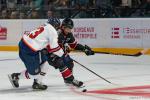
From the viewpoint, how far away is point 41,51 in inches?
295

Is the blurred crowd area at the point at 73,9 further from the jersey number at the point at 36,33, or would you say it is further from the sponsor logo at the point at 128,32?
the jersey number at the point at 36,33

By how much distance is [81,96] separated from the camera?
7.11m

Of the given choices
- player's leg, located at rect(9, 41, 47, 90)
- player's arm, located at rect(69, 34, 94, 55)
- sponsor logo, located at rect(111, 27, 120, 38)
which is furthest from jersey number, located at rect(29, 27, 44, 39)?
sponsor logo, located at rect(111, 27, 120, 38)

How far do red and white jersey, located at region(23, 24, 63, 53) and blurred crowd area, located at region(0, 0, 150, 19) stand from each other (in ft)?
19.8

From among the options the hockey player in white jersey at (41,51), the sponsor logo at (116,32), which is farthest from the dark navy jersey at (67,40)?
the sponsor logo at (116,32)

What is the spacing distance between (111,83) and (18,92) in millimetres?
1478

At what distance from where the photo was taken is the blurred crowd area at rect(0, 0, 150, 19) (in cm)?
1340

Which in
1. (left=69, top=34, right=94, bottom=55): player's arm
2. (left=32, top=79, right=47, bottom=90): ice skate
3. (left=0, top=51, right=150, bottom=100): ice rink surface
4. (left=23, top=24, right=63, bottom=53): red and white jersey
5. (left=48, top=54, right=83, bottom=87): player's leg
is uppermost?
(left=23, top=24, right=63, bottom=53): red and white jersey

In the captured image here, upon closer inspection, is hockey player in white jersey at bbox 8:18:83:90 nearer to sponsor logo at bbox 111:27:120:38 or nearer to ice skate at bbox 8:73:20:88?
ice skate at bbox 8:73:20:88

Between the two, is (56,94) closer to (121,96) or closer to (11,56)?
(121,96)

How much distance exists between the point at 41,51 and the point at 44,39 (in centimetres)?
23

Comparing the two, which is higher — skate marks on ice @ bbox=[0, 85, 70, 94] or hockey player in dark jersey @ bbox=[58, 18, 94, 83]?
hockey player in dark jersey @ bbox=[58, 18, 94, 83]

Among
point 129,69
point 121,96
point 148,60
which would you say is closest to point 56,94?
point 121,96

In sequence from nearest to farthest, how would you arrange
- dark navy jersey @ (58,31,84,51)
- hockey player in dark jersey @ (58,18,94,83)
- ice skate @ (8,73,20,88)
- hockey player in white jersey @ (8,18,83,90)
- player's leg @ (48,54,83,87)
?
hockey player in white jersey @ (8,18,83,90)
player's leg @ (48,54,83,87)
hockey player in dark jersey @ (58,18,94,83)
dark navy jersey @ (58,31,84,51)
ice skate @ (8,73,20,88)
